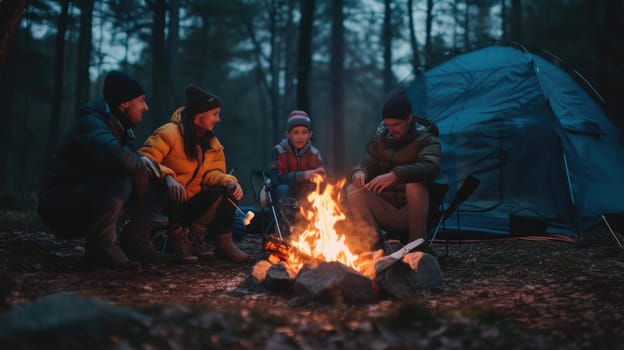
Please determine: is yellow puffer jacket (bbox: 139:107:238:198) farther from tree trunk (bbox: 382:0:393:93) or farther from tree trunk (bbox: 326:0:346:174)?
tree trunk (bbox: 382:0:393:93)

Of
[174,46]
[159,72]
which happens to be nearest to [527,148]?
[159,72]

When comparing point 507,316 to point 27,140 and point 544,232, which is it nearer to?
point 544,232

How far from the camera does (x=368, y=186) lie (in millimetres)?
4473

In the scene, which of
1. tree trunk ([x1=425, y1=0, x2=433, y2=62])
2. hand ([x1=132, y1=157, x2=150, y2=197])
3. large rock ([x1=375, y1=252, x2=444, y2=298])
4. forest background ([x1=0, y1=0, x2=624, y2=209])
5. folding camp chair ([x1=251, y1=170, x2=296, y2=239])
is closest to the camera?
large rock ([x1=375, y1=252, x2=444, y2=298])

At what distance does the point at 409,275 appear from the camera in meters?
3.47

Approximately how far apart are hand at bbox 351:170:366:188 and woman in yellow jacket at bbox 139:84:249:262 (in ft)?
3.63

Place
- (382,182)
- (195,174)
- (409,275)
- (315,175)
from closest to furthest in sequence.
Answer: (409,275), (382,182), (195,174), (315,175)

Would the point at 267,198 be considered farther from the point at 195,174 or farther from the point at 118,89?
the point at 118,89

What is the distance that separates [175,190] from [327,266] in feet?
5.01

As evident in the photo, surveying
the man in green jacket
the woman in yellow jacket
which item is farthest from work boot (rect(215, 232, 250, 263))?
the man in green jacket

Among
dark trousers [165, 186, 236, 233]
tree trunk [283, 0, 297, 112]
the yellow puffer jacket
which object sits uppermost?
tree trunk [283, 0, 297, 112]

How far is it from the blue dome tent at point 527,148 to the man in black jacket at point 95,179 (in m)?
3.82

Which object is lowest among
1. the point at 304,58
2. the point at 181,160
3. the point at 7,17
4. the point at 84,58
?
the point at 181,160

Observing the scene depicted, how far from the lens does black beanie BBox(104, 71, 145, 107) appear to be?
12.9ft
